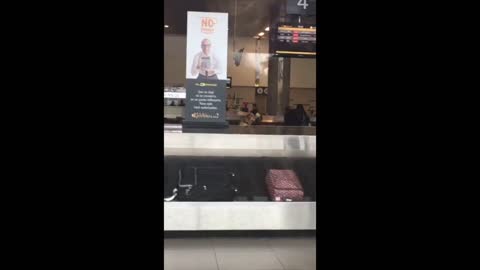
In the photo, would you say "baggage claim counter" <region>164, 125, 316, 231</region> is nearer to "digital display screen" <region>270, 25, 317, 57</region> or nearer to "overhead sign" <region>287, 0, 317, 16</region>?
"digital display screen" <region>270, 25, 317, 57</region>

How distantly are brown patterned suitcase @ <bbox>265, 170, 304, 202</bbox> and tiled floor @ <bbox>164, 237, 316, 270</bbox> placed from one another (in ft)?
1.31

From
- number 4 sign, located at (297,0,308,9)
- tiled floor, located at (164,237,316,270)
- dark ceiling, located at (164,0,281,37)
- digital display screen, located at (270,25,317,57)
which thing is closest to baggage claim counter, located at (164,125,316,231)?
tiled floor, located at (164,237,316,270)

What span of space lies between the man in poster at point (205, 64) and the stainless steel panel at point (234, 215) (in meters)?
1.09

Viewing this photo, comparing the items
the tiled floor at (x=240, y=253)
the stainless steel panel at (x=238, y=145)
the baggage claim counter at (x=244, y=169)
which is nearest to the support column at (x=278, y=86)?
the baggage claim counter at (x=244, y=169)

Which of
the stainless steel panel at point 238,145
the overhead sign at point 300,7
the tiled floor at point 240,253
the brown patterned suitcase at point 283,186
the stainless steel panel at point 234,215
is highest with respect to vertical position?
the overhead sign at point 300,7

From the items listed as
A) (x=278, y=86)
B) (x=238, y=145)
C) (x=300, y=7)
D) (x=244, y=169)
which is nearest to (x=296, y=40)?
(x=300, y=7)

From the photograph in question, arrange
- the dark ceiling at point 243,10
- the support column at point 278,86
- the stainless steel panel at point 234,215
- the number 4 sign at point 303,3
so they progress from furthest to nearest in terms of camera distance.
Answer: the support column at point 278,86, the number 4 sign at point 303,3, the dark ceiling at point 243,10, the stainless steel panel at point 234,215

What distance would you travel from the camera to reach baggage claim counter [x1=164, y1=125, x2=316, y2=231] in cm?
425

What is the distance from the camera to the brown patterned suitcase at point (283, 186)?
14.6 ft

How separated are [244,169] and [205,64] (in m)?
1.07

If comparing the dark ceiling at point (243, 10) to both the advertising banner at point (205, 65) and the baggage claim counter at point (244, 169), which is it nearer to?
the advertising banner at point (205, 65)
